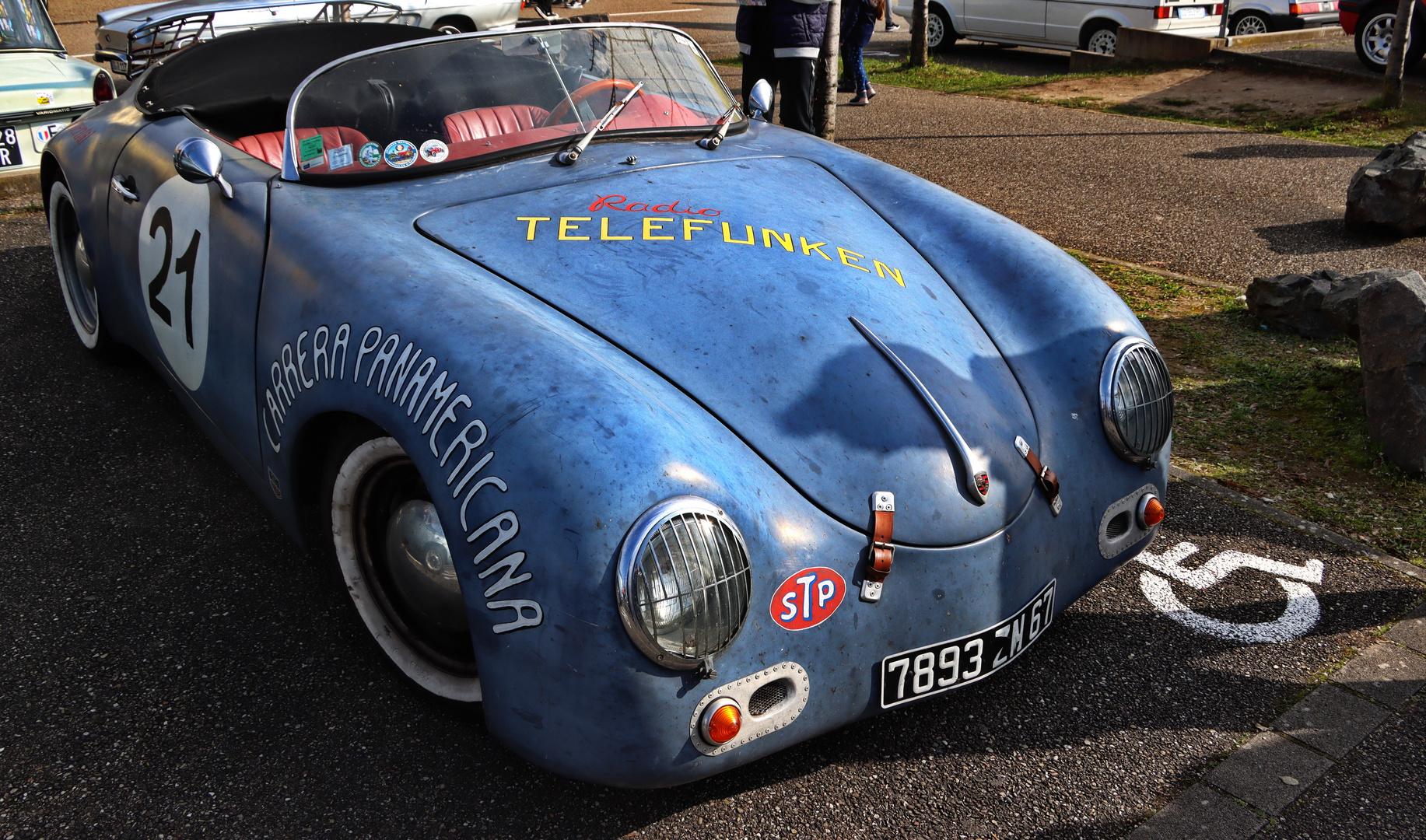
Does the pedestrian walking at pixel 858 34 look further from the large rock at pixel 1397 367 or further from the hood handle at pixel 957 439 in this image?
the hood handle at pixel 957 439

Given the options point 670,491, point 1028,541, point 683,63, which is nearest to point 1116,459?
point 1028,541

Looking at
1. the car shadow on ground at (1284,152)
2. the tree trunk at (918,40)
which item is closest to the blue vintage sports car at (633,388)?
the car shadow on ground at (1284,152)

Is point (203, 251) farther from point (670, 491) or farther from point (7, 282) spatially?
point (7, 282)

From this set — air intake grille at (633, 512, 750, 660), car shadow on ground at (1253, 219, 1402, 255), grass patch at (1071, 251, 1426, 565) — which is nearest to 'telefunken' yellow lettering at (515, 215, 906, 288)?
air intake grille at (633, 512, 750, 660)

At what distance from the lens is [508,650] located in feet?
6.57

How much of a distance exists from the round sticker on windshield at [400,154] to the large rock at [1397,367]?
3.38 metres

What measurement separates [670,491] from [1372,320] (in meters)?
3.14

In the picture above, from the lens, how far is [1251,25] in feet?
42.0

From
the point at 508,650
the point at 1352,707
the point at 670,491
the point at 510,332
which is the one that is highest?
the point at 510,332

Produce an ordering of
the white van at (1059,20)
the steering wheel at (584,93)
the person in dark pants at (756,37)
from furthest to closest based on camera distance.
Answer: the white van at (1059,20) → the person in dark pants at (756,37) → the steering wheel at (584,93)

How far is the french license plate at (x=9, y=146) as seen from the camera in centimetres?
649

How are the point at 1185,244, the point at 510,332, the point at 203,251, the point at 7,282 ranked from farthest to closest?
1. the point at 1185,244
2. the point at 7,282
3. the point at 203,251
4. the point at 510,332

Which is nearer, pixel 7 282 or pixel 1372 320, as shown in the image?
pixel 1372 320

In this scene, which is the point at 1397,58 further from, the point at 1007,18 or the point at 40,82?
the point at 40,82
